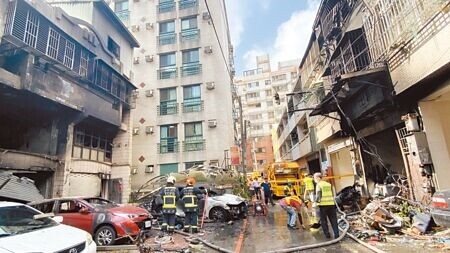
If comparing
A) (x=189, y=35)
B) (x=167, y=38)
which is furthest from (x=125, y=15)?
(x=189, y=35)

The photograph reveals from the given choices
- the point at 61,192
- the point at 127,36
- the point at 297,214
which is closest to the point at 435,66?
the point at 297,214

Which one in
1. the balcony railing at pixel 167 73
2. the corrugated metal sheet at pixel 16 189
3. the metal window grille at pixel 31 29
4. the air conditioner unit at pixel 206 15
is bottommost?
the corrugated metal sheet at pixel 16 189

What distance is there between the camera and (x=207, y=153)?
25094 mm

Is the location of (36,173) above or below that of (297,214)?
above

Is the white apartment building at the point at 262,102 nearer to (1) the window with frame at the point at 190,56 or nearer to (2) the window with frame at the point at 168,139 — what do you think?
(1) the window with frame at the point at 190,56

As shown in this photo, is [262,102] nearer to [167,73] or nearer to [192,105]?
[167,73]

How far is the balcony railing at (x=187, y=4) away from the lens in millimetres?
28178

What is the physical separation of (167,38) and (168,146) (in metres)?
11.0

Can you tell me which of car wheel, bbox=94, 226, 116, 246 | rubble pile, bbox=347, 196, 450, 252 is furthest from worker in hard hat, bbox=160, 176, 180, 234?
rubble pile, bbox=347, 196, 450, 252

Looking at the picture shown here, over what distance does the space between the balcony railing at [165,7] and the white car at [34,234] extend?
26506 millimetres

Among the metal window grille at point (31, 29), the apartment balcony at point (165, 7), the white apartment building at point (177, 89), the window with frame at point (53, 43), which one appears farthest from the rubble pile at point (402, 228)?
the apartment balcony at point (165, 7)

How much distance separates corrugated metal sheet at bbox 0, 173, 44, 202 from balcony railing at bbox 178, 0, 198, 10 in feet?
75.3

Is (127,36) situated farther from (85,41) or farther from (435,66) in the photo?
(435,66)

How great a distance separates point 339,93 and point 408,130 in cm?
334
